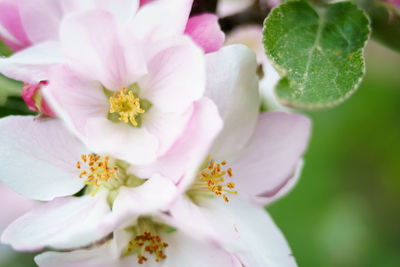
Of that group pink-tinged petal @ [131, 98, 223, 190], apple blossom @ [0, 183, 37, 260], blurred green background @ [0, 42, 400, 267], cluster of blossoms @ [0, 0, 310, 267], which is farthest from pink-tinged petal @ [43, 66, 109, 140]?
blurred green background @ [0, 42, 400, 267]

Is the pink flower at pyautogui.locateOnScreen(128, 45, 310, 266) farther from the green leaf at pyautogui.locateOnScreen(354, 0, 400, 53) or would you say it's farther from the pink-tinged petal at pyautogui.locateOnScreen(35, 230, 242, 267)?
the green leaf at pyautogui.locateOnScreen(354, 0, 400, 53)

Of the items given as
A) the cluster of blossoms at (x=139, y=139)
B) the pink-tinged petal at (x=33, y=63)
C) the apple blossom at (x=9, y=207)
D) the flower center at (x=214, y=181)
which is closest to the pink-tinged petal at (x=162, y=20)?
the cluster of blossoms at (x=139, y=139)

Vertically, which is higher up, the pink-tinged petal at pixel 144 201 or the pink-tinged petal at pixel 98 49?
the pink-tinged petal at pixel 98 49

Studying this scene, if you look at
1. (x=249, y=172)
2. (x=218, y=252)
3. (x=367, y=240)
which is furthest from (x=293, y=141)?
(x=367, y=240)

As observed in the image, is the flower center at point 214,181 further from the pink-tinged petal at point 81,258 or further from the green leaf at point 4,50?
the green leaf at point 4,50

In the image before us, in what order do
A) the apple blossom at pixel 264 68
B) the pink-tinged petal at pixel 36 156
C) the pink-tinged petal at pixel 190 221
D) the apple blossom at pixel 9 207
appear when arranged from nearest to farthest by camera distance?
the pink-tinged petal at pixel 190 221 → the pink-tinged petal at pixel 36 156 → the apple blossom at pixel 264 68 → the apple blossom at pixel 9 207

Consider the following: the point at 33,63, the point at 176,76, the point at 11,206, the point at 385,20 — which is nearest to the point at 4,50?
the point at 33,63

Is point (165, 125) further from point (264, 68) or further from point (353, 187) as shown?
point (353, 187)

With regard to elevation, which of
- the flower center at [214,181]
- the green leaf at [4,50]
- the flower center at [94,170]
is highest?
the green leaf at [4,50]
